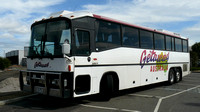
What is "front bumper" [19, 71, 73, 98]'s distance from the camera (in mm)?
6440

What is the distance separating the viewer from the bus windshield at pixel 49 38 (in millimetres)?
6805

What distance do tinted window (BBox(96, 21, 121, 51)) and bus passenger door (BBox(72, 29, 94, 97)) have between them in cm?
54

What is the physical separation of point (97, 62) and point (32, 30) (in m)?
3.15

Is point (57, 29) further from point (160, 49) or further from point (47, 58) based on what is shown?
point (160, 49)

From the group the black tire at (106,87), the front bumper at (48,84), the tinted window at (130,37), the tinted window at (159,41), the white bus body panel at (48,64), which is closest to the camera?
the front bumper at (48,84)

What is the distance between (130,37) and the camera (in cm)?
964

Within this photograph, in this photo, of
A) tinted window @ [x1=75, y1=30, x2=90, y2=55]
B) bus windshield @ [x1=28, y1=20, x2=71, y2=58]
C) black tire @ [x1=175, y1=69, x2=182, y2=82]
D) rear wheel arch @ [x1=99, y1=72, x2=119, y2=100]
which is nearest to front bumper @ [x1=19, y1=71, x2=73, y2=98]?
bus windshield @ [x1=28, y1=20, x2=71, y2=58]

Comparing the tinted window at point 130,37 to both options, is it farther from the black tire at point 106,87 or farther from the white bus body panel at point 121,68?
the black tire at point 106,87

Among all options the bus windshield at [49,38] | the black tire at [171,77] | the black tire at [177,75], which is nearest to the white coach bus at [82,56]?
the bus windshield at [49,38]

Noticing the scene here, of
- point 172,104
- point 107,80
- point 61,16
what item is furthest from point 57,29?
point 172,104

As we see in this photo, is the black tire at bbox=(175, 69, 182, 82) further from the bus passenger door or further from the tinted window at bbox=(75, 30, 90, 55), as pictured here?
the tinted window at bbox=(75, 30, 90, 55)

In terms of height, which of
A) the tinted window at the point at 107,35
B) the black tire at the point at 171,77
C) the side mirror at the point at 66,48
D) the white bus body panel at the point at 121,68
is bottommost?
the black tire at the point at 171,77

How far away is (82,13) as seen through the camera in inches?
284

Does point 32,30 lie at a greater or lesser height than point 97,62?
greater
